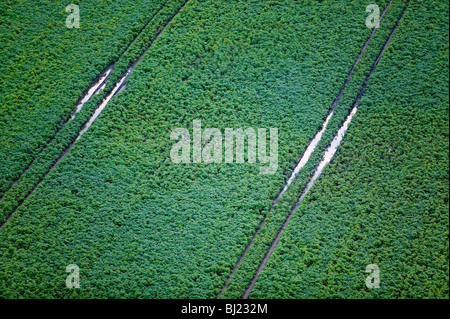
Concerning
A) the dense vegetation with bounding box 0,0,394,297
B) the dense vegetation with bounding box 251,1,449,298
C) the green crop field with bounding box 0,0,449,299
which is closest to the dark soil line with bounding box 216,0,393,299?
the green crop field with bounding box 0,0,449,299

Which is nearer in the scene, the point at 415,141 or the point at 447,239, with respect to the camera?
the point at 447,239

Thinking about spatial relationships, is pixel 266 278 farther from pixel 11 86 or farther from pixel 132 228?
pixel 11 86

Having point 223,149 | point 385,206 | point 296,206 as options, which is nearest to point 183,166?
point 223,149

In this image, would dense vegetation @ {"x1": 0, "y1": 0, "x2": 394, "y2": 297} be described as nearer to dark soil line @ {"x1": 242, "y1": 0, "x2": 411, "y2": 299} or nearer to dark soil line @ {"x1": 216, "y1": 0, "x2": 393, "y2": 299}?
dark soil line @ {"x1": 216, "y1": 0, "x2": 393, "y2": 299}

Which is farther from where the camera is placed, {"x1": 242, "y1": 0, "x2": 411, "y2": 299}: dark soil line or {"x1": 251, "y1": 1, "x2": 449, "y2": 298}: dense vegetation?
{"x1": 242, "y1": 0, "x2": 411, "y2": 299}: dark soil line

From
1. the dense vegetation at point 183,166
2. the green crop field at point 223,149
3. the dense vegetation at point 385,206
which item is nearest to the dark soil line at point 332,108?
the green crop field at point 223,149

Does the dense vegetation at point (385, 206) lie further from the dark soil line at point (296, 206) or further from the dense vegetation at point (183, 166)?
the dense vegetation at point (183, 166)

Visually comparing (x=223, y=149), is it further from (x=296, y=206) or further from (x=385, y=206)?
(x=385, y=206)

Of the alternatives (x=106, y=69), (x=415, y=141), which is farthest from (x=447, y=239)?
(x=106, y=69)
